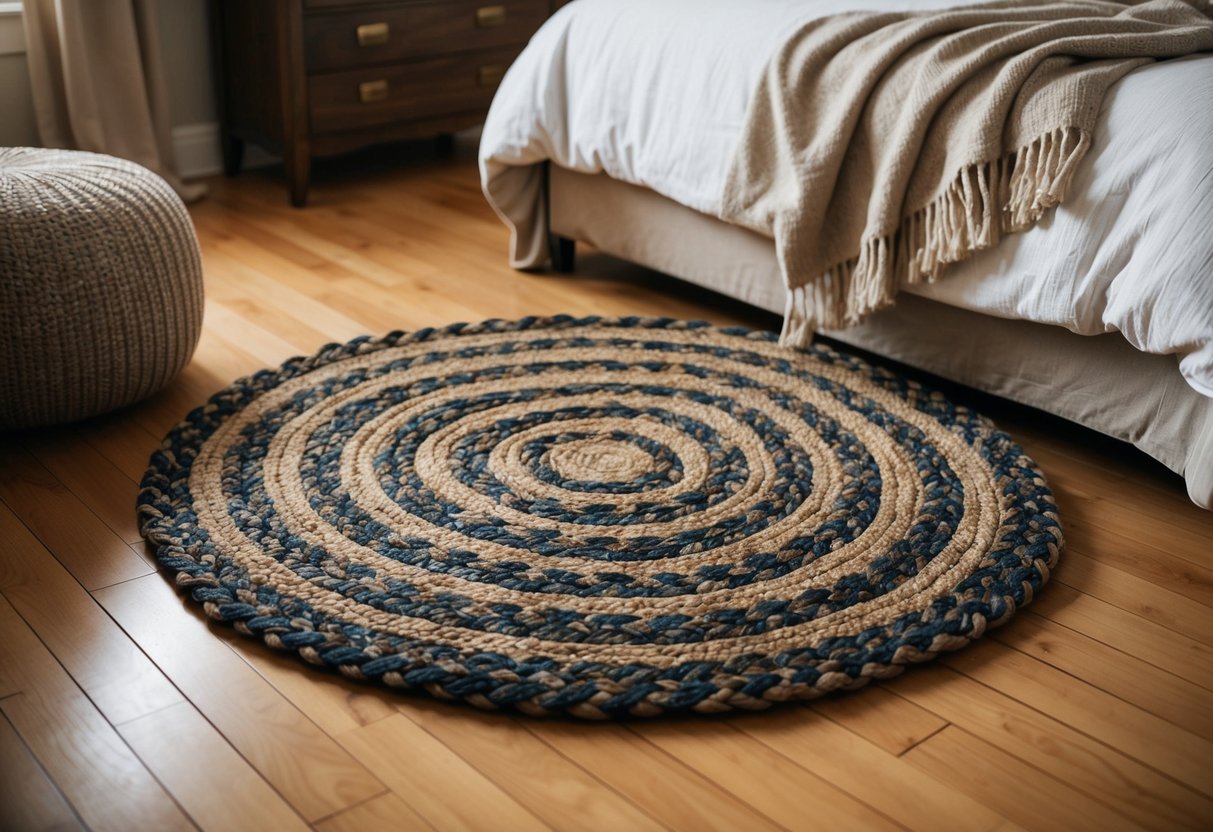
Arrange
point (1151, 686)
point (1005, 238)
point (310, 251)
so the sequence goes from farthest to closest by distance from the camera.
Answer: point (310, 251)
point (1005, 238)
point (1151, 686)

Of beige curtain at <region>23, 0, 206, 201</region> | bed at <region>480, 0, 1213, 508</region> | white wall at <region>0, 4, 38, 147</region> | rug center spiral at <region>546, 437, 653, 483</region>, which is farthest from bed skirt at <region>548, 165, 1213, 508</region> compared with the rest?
white wall at <region>0, 4, 38, 147</region>

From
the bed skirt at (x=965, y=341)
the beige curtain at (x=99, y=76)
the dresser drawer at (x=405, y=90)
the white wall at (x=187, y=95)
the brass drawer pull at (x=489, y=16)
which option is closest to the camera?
the bed skirt at (x=965, y=341)

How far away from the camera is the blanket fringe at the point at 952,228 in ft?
5.75

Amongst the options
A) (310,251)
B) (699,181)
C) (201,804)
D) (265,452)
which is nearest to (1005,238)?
(699,181)

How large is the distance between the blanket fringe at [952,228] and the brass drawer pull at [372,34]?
164 centimetres

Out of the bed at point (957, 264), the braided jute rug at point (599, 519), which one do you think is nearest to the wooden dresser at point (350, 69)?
the bed at point (957, 264)

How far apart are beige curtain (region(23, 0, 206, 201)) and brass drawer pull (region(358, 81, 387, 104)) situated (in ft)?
1.65

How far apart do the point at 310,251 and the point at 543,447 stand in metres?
1.24

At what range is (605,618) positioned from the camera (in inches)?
57.3

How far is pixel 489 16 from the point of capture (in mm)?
3461

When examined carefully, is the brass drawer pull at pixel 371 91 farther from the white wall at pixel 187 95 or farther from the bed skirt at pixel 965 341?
the bed skirt at pixel 965 341

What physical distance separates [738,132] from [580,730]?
3.99 ft

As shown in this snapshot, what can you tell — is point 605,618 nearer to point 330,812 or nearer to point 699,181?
point 330,812

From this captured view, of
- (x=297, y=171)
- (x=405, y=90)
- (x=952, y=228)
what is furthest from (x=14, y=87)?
(x=952, y=228)
